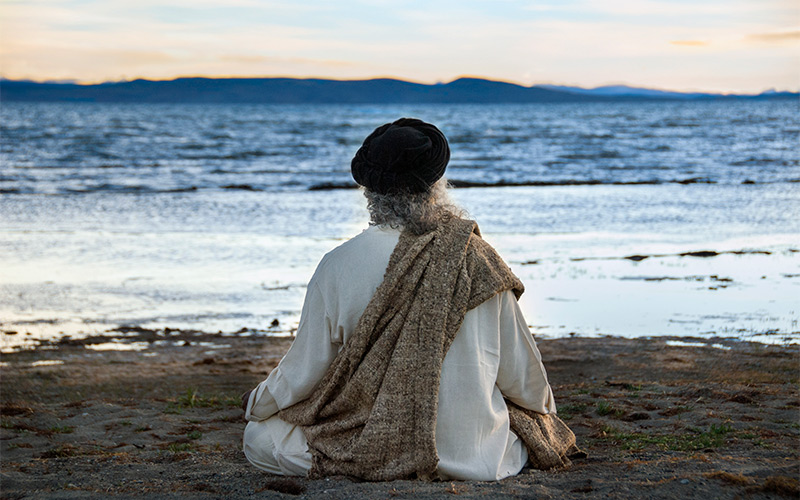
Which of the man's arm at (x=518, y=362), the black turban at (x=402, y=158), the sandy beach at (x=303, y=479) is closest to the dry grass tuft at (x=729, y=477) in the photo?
the sandy beach at (x=303, y=479)

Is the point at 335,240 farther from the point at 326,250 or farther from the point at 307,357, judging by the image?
the point at 307,357

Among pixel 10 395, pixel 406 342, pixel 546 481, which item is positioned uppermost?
pixel 406 342

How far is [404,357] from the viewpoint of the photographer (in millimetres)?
2797

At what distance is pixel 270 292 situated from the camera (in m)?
7.96

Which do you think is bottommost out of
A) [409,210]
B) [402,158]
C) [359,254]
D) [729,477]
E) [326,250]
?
[326,250]

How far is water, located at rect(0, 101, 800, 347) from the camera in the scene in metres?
7.06

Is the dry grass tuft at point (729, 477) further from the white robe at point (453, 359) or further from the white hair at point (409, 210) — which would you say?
the white hair at point (409, 210)

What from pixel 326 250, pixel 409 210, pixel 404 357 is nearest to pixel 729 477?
pixel 404 357

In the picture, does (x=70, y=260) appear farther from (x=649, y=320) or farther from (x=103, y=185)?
(x=103, y=185)

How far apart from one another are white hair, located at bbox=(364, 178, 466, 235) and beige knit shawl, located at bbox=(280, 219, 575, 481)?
63 millimetres

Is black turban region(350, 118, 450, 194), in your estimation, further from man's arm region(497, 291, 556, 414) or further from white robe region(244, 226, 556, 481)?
man's arm region(497, 291, 556, 414)

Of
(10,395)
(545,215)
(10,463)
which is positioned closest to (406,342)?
(10,463)

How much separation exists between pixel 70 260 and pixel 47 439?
18.8 ft

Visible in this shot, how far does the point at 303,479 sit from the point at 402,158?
1260 millimetres
